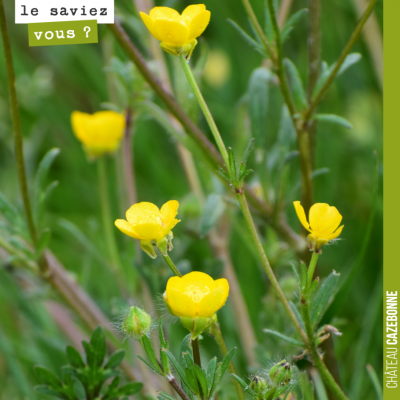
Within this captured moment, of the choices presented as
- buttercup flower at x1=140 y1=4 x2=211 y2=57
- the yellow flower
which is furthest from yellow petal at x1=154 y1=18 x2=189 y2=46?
the yellow flower

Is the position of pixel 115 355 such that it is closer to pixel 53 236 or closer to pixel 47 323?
pixel 47 323

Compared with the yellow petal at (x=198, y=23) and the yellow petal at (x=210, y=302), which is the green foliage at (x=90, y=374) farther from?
the yellow petal at (x=198, y=23)

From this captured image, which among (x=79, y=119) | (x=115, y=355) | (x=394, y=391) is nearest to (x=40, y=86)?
(x=79, y=119)

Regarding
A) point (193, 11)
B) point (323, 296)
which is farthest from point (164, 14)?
point (323, 296)

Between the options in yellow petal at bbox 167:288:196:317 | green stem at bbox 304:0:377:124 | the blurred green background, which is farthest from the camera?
the blurred green background

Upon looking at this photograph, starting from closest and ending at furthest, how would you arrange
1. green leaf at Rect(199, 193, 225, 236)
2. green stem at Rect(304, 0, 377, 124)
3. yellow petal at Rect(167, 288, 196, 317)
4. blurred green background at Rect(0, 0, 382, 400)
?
yellow petal at Rect(167, 288, 196, 317) → green stem at Rect(304, 0, 377, 124) → green leaf at Rect(199, 193, 225, 236) → blurred green background at Rect(0, 0, 382, 400)

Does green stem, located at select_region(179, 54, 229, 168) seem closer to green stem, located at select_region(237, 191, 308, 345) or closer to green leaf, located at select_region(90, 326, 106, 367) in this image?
green stem, located at select_region(237, 191, 308, 345)
